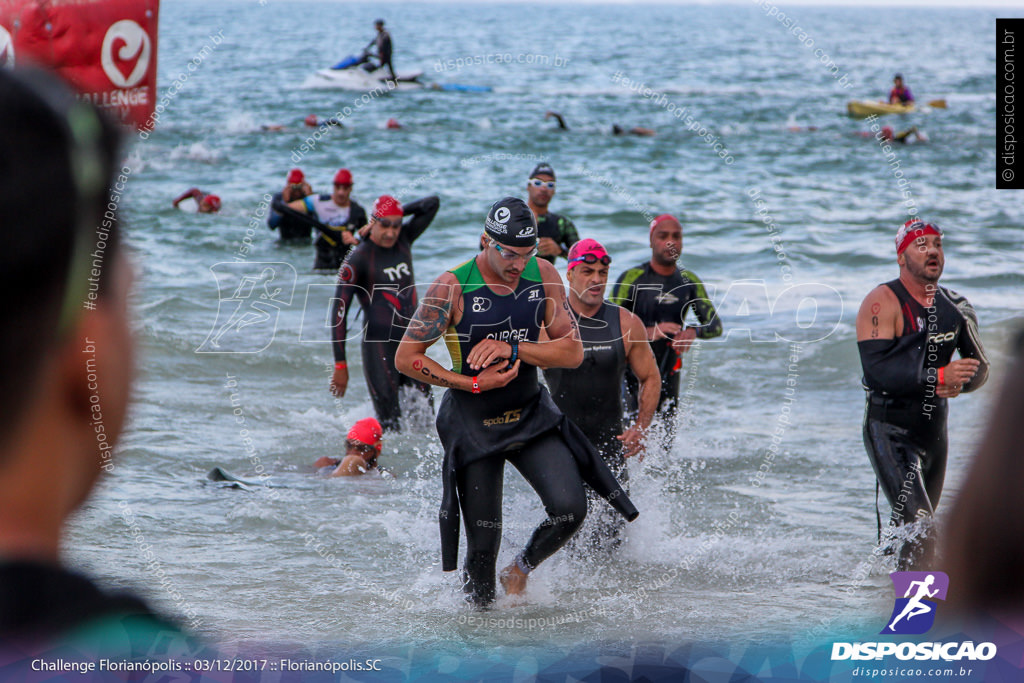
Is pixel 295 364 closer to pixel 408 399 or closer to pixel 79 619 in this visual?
pixel 408 399

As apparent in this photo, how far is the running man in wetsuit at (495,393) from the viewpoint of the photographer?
19.2 ft

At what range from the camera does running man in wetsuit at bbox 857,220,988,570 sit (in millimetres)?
6160

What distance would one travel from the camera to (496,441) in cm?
587

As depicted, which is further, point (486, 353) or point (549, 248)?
point (549, 248)

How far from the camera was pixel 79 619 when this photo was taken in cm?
88

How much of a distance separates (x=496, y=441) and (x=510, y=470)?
2.89 meters

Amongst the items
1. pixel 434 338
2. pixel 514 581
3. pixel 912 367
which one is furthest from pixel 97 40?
pixel 912 367

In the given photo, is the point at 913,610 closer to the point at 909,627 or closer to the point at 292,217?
the point at 909,627

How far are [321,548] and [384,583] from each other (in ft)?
2.67

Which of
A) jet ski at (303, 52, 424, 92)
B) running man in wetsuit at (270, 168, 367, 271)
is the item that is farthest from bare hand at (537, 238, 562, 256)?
jet ski at (303, 52, 424, 92)

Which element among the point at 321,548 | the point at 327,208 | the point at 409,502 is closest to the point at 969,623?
the point at 321,548

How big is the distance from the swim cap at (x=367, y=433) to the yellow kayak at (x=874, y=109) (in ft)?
121

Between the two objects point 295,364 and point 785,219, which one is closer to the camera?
point 295,364

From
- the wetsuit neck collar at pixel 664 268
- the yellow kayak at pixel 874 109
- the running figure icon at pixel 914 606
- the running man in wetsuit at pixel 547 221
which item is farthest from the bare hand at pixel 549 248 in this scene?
the yellow kayak at pixel 874 109
